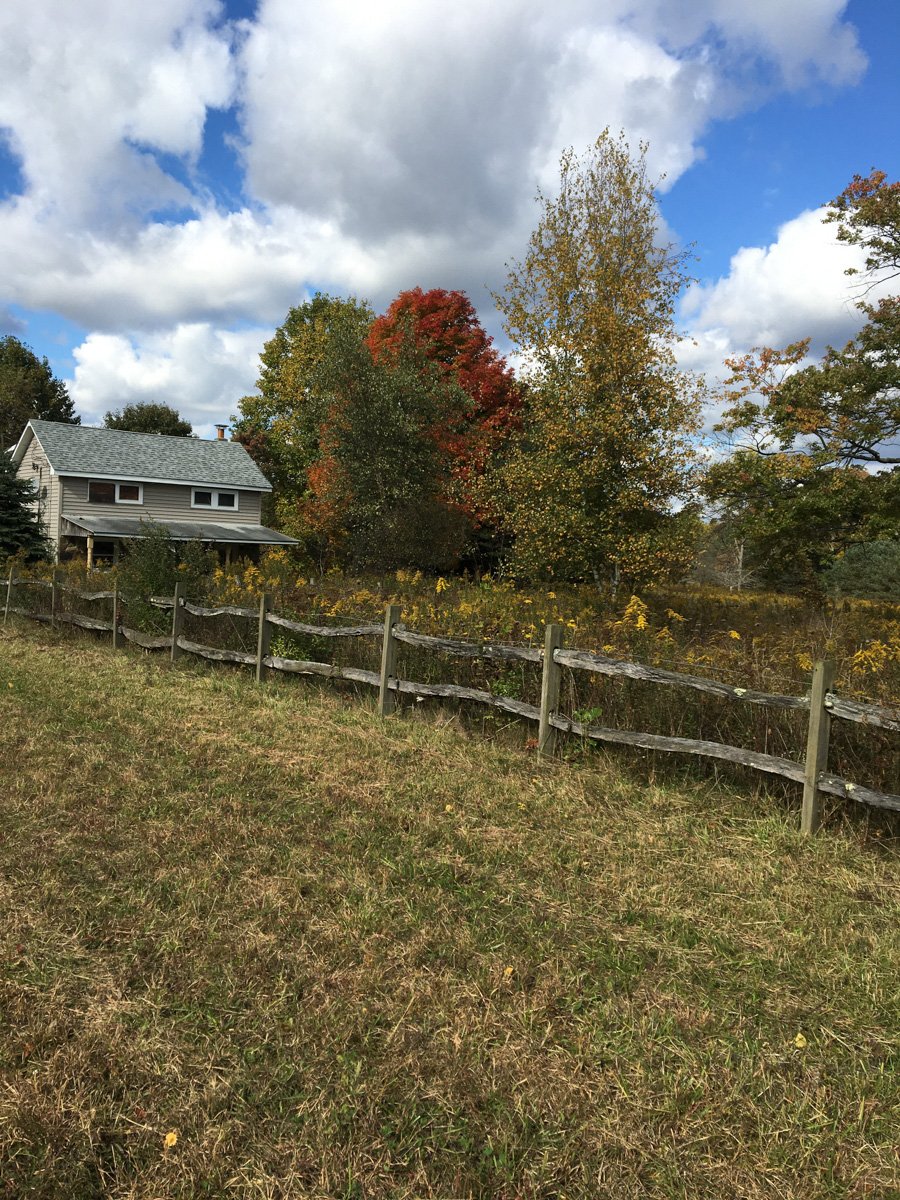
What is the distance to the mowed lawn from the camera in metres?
2.40

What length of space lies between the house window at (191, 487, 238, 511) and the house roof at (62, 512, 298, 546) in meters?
0.77

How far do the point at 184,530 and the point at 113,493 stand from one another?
3.26 metres

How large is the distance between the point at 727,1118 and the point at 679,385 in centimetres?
1322

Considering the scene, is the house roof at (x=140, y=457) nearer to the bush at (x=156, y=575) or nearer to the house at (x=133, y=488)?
the house at (x=133, y=488)

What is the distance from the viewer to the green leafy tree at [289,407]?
35.7m

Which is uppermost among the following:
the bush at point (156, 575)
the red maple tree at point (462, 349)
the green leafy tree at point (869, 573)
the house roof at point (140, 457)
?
the red maple tree at point (462, 349)

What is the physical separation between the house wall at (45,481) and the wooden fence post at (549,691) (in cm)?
2763

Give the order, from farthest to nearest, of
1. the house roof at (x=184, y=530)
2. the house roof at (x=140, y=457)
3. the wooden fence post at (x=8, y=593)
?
the house roof at (x=140, y=457)
the house roof at (x=184, y=530)
the wooden fence post at (x=8, y=593)

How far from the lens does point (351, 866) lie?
14.8 ft

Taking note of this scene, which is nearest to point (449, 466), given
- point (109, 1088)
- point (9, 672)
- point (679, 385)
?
point (679, 385)

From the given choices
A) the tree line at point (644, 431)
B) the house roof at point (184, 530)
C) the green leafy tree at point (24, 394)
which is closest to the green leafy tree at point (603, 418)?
the tree line at point (644, 431)

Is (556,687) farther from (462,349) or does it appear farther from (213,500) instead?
(213,500)

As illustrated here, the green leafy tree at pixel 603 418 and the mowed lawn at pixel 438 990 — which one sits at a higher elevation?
the green leafy tree at pixel 603 418

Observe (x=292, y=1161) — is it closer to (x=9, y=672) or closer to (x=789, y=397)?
(x=9, y=672)
